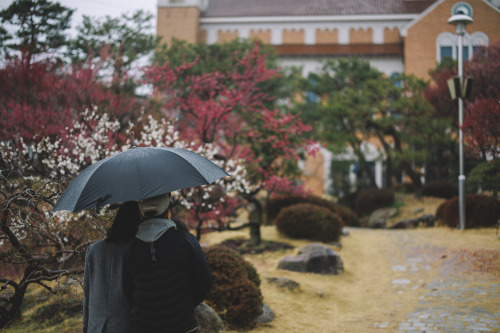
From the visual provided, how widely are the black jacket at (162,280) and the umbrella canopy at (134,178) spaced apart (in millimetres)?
329

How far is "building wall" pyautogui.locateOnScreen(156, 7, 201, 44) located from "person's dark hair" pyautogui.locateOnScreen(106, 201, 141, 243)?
3086 centimetres

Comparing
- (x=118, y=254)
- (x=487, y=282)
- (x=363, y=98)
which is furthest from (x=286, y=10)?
(x=118, y=254)

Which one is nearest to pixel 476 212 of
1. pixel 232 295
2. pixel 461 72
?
pixel 461 72

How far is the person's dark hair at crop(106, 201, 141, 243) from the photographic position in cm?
300

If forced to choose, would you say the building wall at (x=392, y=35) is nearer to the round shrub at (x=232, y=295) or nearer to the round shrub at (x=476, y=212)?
the round shrub at (x=476, y=212)

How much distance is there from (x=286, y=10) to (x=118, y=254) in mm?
33808

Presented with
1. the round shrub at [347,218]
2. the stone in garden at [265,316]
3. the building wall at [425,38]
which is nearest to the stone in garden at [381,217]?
the round shrub at [347,218]

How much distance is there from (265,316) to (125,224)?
171 inches

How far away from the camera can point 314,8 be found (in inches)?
1345

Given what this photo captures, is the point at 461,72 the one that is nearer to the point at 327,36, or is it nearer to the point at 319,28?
the point at 327,36

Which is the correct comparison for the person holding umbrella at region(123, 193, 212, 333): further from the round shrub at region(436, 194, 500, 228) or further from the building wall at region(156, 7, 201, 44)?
the building wall at region(156, 7, 201, 44)

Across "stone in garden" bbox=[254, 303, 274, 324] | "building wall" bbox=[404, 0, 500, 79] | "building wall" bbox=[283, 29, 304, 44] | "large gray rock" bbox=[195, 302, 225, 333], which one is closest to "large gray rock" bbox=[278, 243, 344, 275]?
"stone in garden" bbox=[254, 303, 274, 324]

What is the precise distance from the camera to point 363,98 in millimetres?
20312

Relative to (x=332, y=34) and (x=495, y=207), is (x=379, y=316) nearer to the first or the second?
(x=495, y=207)
